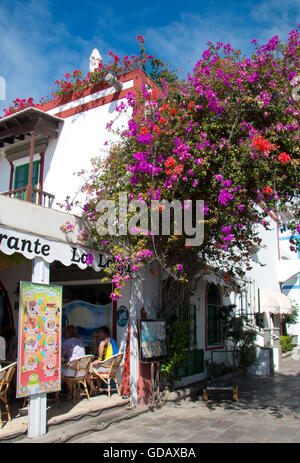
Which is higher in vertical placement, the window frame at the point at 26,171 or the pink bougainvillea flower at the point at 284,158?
the window frame at the point at 26,171

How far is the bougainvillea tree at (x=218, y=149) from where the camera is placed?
7.08 meters

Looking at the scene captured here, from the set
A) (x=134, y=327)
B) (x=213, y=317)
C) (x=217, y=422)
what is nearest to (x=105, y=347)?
(x=134, y=327)

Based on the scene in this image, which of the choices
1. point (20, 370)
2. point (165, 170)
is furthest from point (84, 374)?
point (165, 170)

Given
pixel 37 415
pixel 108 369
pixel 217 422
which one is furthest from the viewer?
pixel 108 369

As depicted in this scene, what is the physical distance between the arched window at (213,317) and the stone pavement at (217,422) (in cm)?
278

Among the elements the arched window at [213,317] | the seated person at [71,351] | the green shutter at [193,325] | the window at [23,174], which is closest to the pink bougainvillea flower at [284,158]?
the seated person at [71,351]

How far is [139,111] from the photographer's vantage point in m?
8.90

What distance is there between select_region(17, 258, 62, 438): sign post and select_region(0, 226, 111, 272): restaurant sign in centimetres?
19

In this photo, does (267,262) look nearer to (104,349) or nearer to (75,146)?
(75,146)

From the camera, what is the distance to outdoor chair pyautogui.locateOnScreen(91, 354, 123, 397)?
27.0 ft

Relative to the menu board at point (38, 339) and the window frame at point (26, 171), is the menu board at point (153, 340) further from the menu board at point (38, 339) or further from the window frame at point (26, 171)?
the window frame at point (26, 171)

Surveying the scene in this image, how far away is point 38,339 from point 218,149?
14.7 feet

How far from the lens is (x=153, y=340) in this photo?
8.62 metres
